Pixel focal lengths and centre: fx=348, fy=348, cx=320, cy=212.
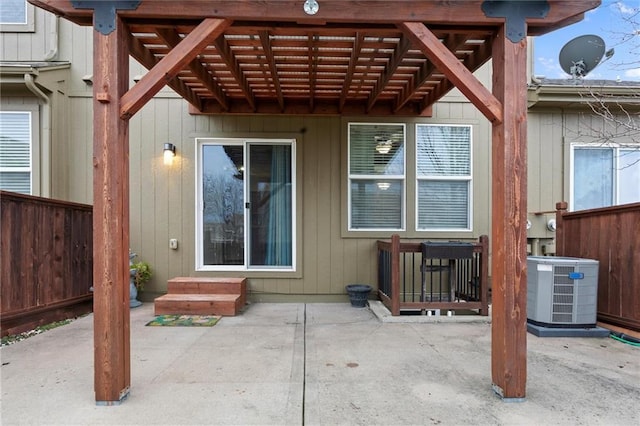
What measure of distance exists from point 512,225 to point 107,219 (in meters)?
2.60

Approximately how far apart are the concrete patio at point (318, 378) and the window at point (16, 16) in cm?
423

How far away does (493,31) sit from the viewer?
Result: 243 centimetres

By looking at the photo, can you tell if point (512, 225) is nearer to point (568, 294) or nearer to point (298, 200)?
point (568, 294)

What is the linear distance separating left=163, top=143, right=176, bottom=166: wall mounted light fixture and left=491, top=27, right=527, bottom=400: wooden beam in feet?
13.5

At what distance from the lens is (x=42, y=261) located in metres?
3.75

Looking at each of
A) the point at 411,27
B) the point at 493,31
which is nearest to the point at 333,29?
the point at 411,27

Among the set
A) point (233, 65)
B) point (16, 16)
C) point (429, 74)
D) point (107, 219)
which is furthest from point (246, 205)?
point (16, 16)

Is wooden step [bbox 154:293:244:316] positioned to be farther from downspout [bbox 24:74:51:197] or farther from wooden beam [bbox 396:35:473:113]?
wooden beam [bbox 396:35:473:113]

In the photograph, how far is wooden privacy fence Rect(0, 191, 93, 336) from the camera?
3.36 meters

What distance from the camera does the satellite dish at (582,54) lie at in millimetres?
4809

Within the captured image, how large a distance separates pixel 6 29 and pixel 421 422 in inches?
268

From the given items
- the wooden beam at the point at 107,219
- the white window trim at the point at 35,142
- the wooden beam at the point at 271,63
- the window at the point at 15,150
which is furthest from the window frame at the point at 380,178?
the window at the point at 15,150

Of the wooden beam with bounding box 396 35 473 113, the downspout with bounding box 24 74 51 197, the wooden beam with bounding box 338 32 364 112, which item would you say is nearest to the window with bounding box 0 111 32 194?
the downspout with bounding box 24 74 51 197

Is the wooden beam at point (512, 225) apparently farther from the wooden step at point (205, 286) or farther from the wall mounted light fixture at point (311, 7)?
the wooden step at point (205, 286)
